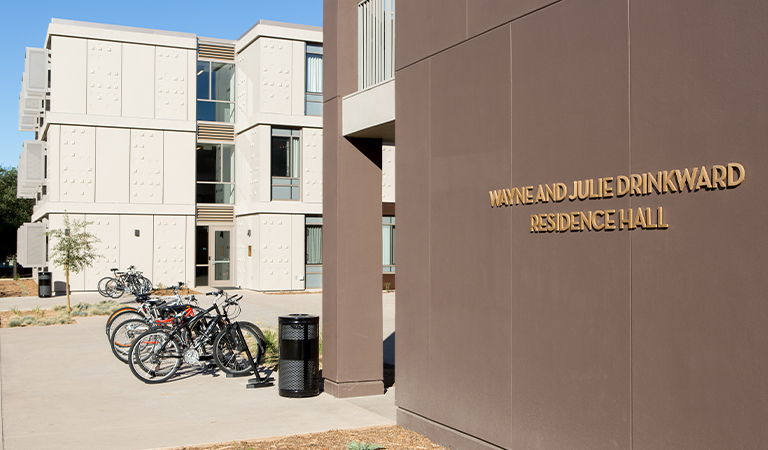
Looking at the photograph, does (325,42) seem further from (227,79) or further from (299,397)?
(227,79)

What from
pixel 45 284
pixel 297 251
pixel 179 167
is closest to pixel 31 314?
pixel 45 284

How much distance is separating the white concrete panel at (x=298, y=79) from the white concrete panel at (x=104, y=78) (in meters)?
7.30

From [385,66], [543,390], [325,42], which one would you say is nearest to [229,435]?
[543,390]

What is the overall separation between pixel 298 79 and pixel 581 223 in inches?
1023

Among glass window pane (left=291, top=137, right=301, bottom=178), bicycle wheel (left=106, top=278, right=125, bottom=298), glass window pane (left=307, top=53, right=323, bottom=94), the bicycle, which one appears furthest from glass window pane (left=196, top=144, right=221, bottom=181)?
bicycle wheel (left=106, top=278, right=125, bottom=298)

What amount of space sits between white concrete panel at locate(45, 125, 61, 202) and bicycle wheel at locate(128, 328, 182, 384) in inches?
796

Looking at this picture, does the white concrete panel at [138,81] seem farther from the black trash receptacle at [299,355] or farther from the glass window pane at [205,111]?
the black trash receptacle at [299,355]

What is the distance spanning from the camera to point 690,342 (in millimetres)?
4277

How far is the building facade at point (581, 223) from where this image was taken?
4.06 metres

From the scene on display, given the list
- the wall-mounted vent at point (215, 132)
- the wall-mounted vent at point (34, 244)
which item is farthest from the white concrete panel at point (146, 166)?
the wall-mounted vent at point (34, 244)

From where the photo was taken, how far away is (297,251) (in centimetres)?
2942

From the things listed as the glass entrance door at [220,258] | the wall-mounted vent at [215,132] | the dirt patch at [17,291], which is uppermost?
the wall-mounted vent at [215,132]

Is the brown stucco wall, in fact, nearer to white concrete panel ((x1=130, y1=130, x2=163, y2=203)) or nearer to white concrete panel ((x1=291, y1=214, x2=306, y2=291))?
white concrete panel ((x1=291, y1=214, x2=306, y2=291))

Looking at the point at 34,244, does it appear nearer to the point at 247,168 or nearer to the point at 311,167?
the point at 247,168
